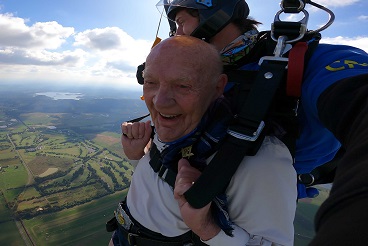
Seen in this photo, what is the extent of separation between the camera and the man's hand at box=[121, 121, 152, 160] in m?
1.72

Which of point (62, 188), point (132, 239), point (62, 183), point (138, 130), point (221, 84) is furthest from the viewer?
point (62, 183)

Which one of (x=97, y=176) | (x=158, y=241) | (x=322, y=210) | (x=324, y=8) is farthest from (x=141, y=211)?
(x=97, y=176)

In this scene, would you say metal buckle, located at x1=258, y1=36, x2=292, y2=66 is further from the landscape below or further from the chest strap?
the landscape below

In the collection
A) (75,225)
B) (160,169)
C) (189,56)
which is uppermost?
(189,56)

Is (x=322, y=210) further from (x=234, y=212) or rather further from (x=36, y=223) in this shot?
(x=36, y=223)

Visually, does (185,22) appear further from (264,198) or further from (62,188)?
(62,188)

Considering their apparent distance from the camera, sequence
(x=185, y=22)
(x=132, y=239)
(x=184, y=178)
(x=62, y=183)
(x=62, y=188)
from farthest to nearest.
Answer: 1. (x=62, y=183)
2. (x=62, y=188)
3. (x=185, y=22)
4. (x=132, y=239)
5. (x=184, y=178)

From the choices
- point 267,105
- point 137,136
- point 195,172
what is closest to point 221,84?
point 267,105

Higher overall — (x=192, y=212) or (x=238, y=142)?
(x=238, y=142)

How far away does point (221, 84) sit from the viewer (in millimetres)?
1340

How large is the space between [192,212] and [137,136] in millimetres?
811

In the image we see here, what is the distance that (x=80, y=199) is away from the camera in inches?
1017

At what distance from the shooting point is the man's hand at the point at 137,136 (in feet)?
5.65

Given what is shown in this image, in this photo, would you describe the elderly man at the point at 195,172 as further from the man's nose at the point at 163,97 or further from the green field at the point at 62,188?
the green field at the point at 62,188
